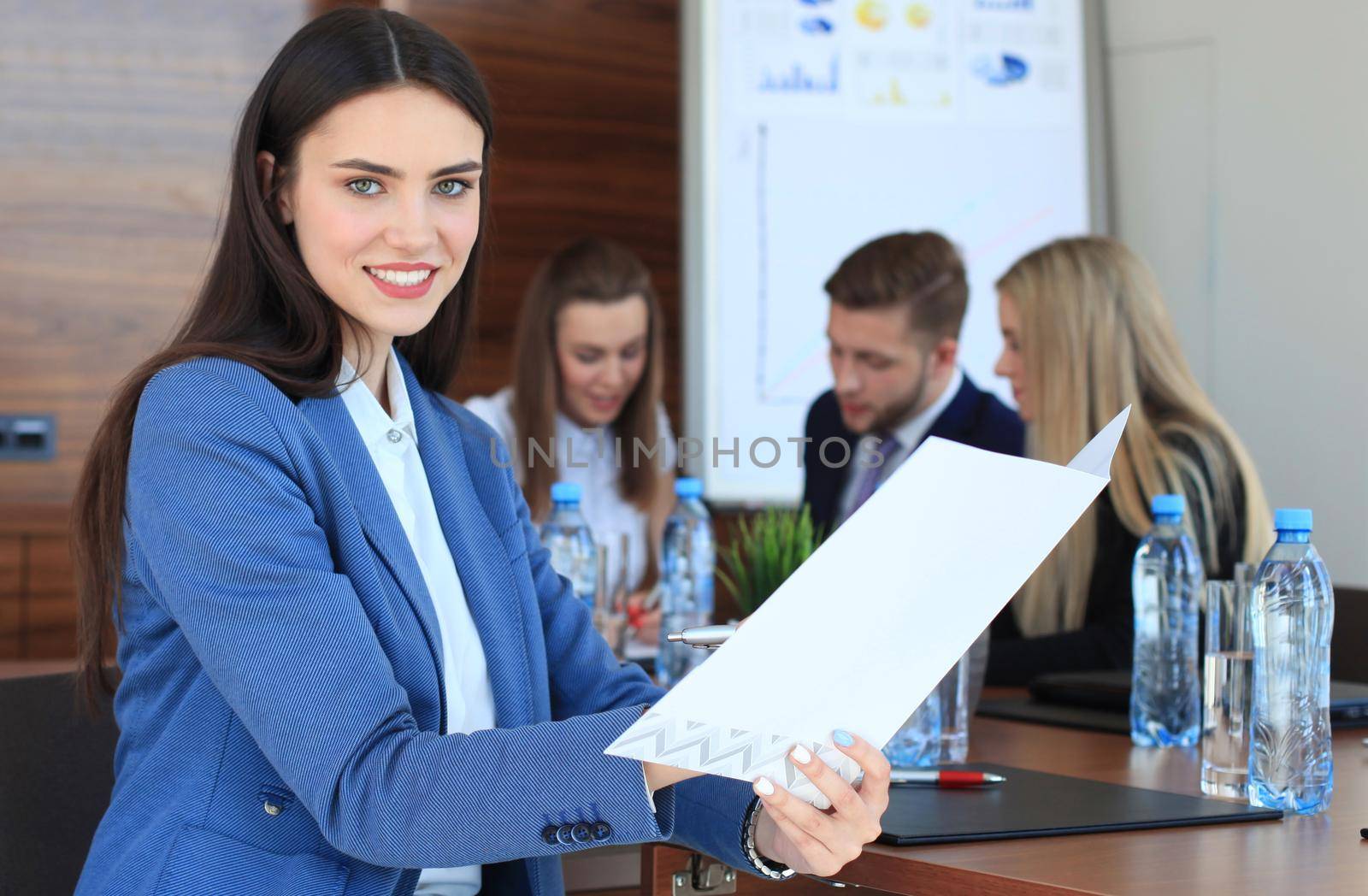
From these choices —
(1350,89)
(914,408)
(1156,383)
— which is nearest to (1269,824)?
(1156,383)

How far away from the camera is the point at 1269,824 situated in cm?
122

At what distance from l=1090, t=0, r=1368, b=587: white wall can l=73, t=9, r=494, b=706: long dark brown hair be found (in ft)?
9.40

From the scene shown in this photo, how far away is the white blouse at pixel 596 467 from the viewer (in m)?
3.35

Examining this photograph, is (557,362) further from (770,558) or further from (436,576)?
(436,576)

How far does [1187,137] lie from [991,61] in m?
0.56

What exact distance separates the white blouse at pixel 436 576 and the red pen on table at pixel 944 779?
1.24 feet

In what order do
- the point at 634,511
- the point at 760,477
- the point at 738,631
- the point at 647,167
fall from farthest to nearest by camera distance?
the point at 647,167
the point at 760,477
the point at 634,511
the point at 738,631

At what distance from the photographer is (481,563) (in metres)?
1.38

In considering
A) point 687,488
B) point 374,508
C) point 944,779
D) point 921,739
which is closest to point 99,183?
point 687,488

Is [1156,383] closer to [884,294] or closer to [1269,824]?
[884,294]

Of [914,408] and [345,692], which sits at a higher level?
[914,408]

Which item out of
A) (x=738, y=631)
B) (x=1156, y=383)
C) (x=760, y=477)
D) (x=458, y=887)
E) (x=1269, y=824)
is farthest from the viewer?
(x=760, y=477)

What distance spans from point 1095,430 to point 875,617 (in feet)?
5.55

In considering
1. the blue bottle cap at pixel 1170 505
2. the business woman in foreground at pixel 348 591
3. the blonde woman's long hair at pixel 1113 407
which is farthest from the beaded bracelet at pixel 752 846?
the blonde woman's long hair at pixel 1113 407
